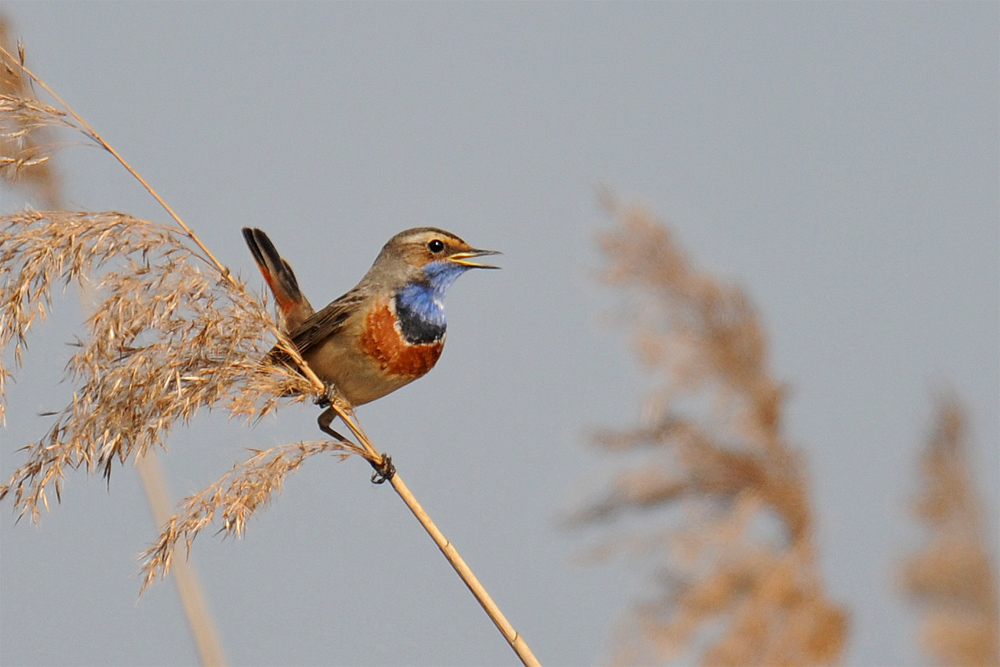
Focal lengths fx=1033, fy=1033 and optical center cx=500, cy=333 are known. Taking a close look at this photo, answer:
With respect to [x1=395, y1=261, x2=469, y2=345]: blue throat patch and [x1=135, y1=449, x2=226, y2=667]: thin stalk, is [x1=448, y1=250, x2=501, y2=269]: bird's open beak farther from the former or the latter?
[x1=135, y1=449, x2=226, y2=667]: thin stalk

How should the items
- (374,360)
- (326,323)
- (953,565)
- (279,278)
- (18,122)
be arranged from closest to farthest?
(953,565)
(18,122)
(374,360)
(326,323)
(279,278)

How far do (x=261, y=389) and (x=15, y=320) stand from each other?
55cm

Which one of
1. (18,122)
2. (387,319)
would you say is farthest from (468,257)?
(18,122)

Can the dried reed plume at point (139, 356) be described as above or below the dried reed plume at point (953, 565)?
above

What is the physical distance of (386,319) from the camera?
355 cm

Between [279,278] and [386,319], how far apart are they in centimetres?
60

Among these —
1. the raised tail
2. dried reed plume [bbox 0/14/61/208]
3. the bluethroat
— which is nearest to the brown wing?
the bluethroat

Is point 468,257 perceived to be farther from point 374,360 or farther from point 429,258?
point 374,360

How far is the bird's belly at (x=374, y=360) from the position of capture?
347cm

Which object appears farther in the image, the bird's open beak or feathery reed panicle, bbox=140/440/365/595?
the bird's open beak

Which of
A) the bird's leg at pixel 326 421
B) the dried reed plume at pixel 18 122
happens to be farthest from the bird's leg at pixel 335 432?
the dried reed plume at pixel 18 122

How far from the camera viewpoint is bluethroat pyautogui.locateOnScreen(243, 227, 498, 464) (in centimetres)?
349

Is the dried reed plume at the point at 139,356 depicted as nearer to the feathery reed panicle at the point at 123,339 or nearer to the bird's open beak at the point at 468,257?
the feathery reed panicle at the point at 123,339

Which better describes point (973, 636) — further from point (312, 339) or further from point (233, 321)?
point (312, 339)
